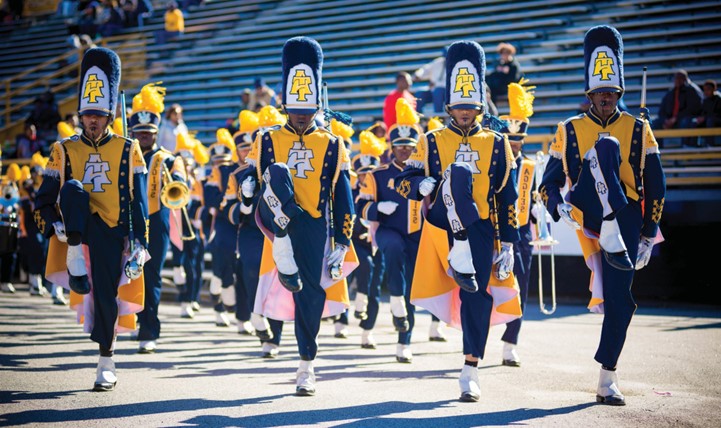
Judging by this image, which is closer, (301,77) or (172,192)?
(301,77)

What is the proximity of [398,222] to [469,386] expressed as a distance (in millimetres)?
3099

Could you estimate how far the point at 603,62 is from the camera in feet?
23.1

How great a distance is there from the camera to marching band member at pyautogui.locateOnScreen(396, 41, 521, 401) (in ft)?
22.1

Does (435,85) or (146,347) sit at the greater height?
(435,85)

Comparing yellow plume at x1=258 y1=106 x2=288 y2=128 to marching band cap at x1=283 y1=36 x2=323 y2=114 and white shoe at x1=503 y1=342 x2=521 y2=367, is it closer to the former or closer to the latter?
marching band cap at x1=283 y1=36 x2=323 y2=114

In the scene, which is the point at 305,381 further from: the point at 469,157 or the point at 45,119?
the point at 45,119

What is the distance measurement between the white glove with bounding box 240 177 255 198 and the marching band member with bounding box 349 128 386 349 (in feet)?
10.3

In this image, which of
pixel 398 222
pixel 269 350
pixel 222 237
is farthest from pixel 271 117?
pixel 269 350

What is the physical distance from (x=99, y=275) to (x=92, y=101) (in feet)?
4.58

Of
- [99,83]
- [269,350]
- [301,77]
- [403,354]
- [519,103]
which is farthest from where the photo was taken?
[519,103]

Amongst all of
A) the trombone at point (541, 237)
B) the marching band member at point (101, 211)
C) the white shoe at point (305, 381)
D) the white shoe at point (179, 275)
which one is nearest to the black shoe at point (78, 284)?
the marching band member at point (101, 211)

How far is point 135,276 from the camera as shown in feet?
23.6

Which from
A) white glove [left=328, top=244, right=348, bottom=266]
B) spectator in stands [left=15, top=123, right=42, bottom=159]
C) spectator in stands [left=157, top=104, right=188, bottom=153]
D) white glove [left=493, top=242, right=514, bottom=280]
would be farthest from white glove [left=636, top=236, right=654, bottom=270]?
spectator in stands [left=15, top=123, right=42, bottom=159]

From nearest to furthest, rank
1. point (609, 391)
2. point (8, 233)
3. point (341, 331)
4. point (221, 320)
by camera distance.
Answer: point (609, 391)
point (341, 331)
point (221, 320)
point (8, 233)
